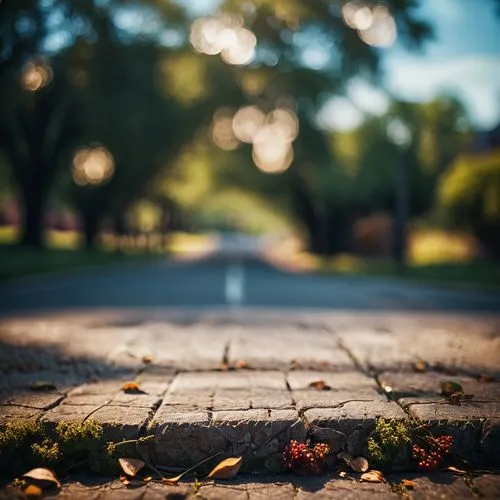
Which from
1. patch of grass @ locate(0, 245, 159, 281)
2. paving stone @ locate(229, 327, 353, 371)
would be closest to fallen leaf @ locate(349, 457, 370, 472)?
paving stone @ locate(229, 327, 353, 371)

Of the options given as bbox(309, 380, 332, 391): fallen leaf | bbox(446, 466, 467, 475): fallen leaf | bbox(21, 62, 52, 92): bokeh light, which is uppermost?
bbox(21, 62, 52, 92): bokeh light

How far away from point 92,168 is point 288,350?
92.9 feet

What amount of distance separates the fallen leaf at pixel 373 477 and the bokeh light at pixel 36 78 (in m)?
20.2

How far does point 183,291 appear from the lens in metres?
11.9

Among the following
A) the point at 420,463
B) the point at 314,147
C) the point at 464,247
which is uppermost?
the point at 314,147

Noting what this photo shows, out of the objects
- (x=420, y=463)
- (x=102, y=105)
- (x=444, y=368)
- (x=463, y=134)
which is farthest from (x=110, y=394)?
(x=463, y=134)

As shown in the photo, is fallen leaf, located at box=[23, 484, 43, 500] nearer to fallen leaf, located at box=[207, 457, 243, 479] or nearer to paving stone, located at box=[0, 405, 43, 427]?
paving stone, located at box=[0, 405, 43, 427]

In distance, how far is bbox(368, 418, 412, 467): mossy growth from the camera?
96.7 inches

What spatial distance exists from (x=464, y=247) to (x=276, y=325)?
28.9m

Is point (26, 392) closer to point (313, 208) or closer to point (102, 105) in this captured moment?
point (102, 105)

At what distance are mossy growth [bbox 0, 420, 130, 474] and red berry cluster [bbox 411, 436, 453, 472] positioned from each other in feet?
4.94

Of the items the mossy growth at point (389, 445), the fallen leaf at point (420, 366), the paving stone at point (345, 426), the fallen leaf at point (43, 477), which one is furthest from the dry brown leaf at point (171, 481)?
the fallen leaf at point (420, 366)

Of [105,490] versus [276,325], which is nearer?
[105,490]

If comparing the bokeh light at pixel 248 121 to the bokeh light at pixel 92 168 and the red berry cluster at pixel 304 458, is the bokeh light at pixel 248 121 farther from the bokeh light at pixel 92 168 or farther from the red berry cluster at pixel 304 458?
the red berry cluster at pixel 304 458
